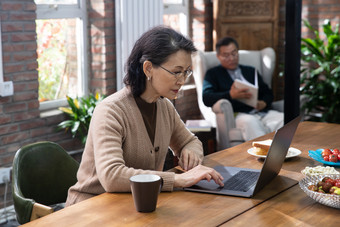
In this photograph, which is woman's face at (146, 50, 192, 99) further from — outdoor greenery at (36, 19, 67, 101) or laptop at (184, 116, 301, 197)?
outdoor greenery at (36, 19, 67, 101)

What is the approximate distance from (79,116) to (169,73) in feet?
6.26

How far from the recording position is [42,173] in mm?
2424

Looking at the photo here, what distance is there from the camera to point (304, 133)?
2904 millimetres

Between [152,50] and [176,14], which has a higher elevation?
[176,14]

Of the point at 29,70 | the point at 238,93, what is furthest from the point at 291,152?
the point at 238,93

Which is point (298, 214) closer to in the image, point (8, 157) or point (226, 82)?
point (8, 157)

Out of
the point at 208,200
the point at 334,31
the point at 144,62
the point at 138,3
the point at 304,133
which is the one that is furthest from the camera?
the point at 334,31

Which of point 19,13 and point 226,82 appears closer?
point 19,13

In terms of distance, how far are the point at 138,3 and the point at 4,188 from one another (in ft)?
5.64

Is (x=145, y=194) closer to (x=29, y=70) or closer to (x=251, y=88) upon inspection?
(x=29, y=70)

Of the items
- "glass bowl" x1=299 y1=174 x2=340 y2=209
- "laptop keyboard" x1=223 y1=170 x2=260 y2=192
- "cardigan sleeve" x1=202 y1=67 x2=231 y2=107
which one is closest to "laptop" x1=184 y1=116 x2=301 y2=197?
"laptop keyboard" x1=223 y1=170 x2=260 y2=192

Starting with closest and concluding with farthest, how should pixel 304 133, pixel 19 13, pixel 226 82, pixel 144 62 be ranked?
pixel 144 62
pixel 304 133
pixel 19 13
pixel 226 82

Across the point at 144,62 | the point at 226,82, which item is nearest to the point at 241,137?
the point at 226,82

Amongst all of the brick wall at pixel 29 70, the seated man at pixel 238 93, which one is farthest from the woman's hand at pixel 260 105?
the brick wall at pixel 29 70
